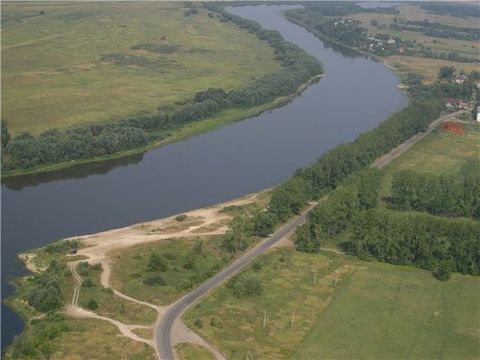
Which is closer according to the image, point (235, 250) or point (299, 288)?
point (299, 288)

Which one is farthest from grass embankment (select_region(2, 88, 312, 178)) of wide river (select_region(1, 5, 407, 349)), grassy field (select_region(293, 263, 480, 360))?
grassy field (select_region(293, 263, 480, 360))

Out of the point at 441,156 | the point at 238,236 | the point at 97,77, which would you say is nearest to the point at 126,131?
the point at 238,236

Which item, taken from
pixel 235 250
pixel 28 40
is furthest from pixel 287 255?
pixel 28 40

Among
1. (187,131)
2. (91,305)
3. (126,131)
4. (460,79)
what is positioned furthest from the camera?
(460,79)

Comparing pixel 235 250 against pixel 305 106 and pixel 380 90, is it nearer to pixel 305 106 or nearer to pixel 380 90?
pixel 305 106

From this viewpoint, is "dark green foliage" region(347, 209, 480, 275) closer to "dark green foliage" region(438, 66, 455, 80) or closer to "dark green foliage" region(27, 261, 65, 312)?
"dark green foliage" region(27, 261, 65, 312)

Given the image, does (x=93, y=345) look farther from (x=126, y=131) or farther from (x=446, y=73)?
(x=446, y=73)

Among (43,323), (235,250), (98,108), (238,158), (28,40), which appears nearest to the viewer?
(43,323)
